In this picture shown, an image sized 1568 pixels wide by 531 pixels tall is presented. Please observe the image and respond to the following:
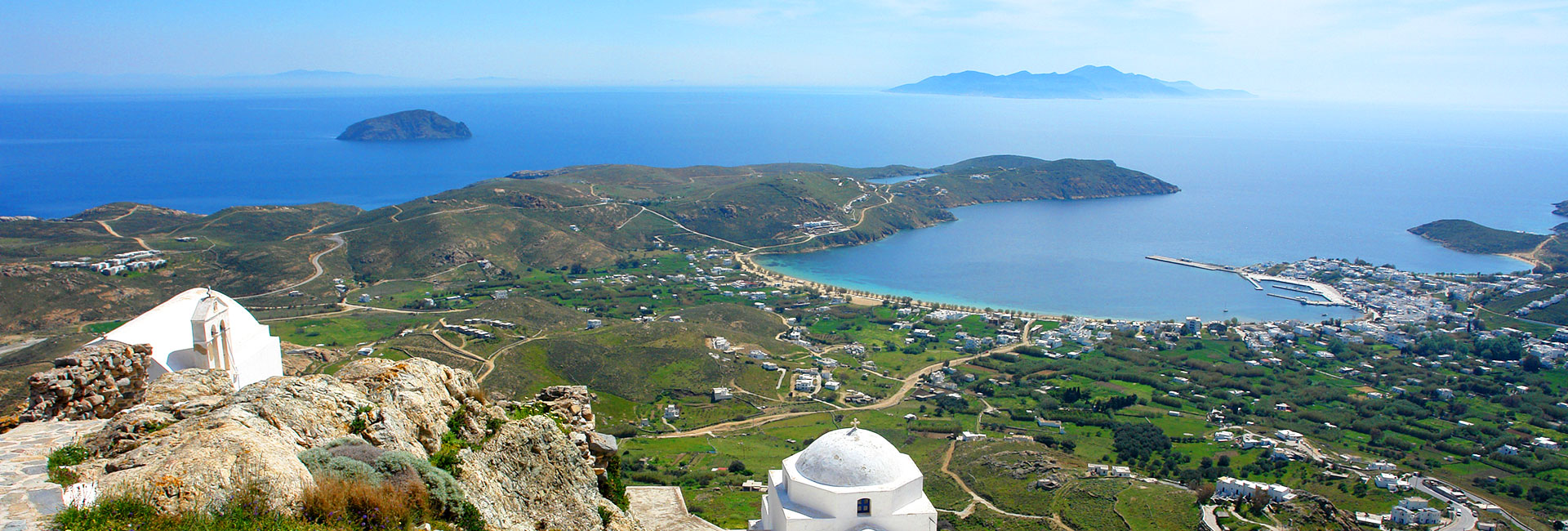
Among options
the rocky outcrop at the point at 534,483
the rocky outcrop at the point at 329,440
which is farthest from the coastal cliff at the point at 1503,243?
the rocky outcrop at the point at 329,440

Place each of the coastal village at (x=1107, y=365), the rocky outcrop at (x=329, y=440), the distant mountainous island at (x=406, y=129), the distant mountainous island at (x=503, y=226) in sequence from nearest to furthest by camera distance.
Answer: the rocky outcrop at (x=329, y=440), the coastal village at (x=1107, y=365), the distant mountainous island at (x=503, y=226), the distant mountainous island at (x=406, y=129)

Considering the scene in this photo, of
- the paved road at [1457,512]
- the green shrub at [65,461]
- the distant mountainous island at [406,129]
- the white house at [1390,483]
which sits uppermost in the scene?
the green shrub at [65,461]

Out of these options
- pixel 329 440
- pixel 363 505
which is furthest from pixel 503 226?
pixel 363 505

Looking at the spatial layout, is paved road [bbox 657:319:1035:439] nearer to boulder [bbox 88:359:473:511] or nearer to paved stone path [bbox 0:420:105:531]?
boulder [bbox 88:359:473:511]

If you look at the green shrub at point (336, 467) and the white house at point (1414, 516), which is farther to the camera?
the white house at point (1414, 516)

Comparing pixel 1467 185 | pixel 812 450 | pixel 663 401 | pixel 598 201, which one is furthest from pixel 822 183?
pixel 1467 185

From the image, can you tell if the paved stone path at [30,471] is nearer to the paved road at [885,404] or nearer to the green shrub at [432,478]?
the green shrub at [432,478]

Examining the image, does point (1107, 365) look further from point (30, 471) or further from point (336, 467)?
point (30, 471)
